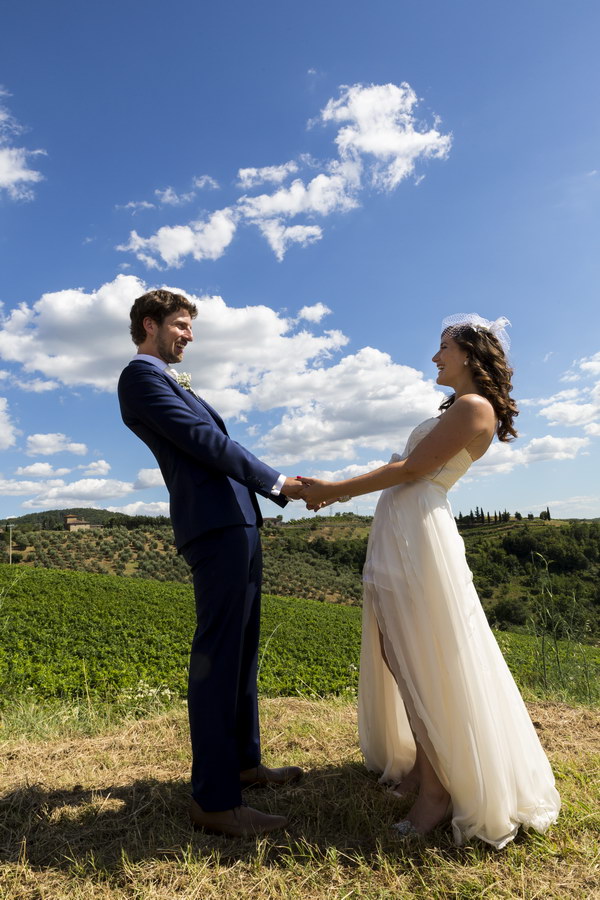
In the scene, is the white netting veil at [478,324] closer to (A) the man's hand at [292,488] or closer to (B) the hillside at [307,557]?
(A) the man's hand at [292,488]

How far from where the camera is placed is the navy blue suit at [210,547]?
2.73 m

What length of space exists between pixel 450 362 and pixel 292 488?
1041 millimetres

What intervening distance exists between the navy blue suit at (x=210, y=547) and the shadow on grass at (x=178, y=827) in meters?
0.24

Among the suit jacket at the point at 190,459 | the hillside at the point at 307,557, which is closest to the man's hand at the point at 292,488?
the suit jacket at the point at 190,459

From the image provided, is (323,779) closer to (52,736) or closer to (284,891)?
(284,891)

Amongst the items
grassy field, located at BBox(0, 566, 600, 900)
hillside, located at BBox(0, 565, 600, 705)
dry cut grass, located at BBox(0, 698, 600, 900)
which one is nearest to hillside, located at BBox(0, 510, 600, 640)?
hillside, located at BBox(0, 565, 600, 705)

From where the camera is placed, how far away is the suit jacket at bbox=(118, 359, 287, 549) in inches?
108

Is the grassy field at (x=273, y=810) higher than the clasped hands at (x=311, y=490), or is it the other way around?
the clasped hands at (x=311, y=490)

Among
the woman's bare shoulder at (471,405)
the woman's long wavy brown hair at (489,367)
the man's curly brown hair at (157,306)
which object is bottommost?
the woman's bare shoulder at (471,405)

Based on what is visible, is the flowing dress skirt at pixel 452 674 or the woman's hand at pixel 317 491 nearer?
the flowing dress skirt at pixel 452 674

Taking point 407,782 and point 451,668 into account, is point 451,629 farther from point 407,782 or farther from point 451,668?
point 407,782

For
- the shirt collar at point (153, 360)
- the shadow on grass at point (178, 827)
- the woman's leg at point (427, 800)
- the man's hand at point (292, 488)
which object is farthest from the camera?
the man's hand at point (292, 488)

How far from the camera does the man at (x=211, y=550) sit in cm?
271

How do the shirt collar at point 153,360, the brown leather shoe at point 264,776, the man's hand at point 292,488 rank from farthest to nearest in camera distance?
1. the brown leather shoe at point 264,776
2. the man's hand at point 292,488
3. the shirt collar at point 153,360
